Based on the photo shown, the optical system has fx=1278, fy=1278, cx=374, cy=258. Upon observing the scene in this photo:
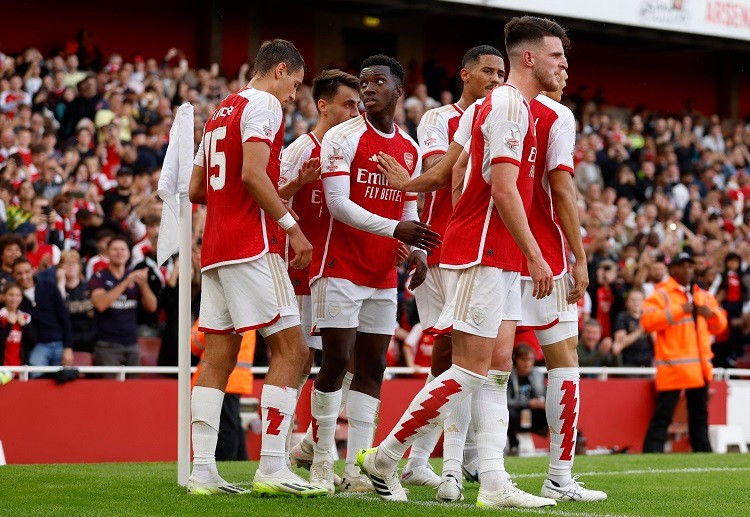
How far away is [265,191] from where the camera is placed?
6.79m

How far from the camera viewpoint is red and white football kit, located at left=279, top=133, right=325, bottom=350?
802 centimetres

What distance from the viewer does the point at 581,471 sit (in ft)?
31.8

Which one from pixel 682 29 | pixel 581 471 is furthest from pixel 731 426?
pixel 682 29

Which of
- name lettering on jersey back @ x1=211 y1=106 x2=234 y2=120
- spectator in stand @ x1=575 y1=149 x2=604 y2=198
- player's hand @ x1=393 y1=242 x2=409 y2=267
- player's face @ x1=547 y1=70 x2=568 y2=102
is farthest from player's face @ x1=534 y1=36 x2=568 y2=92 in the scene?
spectator in stand @ x1=575 y1=149 x2=604 y2=198

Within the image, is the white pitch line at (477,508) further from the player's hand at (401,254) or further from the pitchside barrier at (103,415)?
the pitchside barrier at (103,415)

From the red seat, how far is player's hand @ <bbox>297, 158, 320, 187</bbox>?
5894mm

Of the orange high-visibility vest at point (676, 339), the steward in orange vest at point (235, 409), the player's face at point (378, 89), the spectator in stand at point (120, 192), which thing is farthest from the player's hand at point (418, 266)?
the spectator in stand at point (120, 192)

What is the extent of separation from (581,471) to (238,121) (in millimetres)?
4288

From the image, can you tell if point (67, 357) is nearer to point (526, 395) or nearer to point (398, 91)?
point (526, 395)

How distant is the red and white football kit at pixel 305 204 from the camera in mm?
8023

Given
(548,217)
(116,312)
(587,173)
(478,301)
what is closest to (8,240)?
(116,312)

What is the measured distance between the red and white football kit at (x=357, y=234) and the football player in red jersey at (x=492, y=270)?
880 millimetres

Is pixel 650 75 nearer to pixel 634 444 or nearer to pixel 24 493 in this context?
pixel 634 444

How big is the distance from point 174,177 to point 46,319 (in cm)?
473
